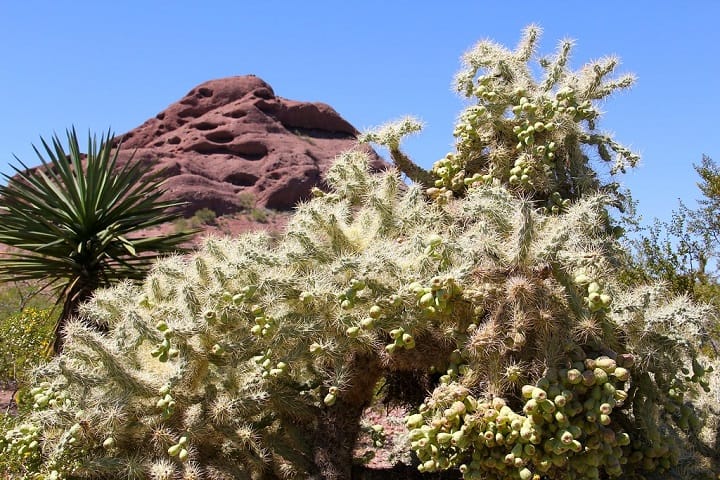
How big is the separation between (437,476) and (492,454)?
5.05 ft

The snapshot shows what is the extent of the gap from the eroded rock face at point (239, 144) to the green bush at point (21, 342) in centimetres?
3473

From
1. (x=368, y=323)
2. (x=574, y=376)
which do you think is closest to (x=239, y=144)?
(x=368, y=323)

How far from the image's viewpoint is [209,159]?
53.0 m

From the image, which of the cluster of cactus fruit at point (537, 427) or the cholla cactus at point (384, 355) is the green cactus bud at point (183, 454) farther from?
the cluster of cactus fruit at point (537, 427)

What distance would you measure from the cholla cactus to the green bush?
9.76 ft

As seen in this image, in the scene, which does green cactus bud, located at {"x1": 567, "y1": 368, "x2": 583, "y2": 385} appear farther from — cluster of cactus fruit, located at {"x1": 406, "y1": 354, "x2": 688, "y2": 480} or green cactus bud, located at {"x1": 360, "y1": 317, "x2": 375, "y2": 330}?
green cactus bud, located at {"x1": 360, "y1": 317, "x2": 375, "y2": 330}

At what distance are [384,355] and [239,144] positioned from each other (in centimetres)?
5049

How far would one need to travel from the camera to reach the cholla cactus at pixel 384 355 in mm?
4074

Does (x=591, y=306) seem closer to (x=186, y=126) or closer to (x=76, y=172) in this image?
(x=76, y=172)

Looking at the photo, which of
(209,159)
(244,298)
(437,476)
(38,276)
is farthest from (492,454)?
(209,159)

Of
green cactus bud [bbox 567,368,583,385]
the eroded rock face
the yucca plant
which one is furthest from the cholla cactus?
the eroded rock face

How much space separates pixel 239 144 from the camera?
53438 mm

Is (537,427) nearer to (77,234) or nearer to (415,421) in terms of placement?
(415,421)

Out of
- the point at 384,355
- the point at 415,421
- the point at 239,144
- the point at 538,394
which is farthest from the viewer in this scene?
the point at 239,144
